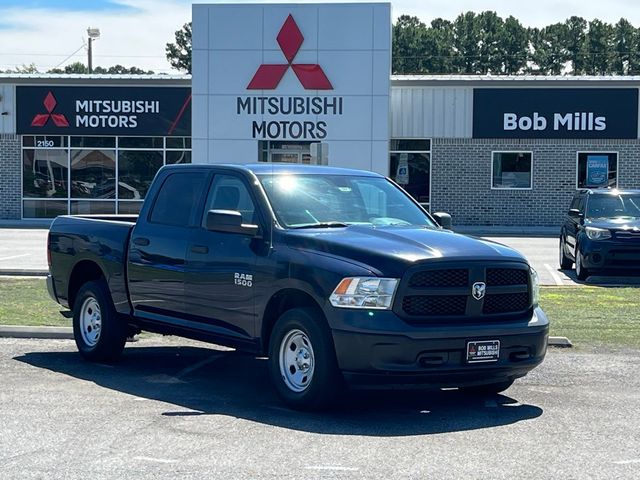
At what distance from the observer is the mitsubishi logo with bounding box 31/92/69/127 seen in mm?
36562

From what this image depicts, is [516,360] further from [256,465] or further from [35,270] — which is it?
[35,270]

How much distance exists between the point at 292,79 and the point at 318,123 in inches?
63.9

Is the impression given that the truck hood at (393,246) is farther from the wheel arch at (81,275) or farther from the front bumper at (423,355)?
the wheel arch at (81,275)

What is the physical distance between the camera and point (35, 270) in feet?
61.2

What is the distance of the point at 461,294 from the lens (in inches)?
305

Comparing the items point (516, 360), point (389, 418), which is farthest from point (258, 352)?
point (516, 360)

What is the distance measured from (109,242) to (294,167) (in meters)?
2.03

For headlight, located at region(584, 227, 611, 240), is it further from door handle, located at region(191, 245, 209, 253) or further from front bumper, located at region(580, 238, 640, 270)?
door handle, located at region(191, 245, 209, 253)

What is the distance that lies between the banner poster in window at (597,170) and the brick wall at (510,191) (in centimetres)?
35

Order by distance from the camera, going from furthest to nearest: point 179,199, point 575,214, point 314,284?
1. point 575,214
2. point 179,199
3. point 314,284

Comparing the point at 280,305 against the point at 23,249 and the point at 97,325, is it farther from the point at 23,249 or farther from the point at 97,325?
the point at 23,249

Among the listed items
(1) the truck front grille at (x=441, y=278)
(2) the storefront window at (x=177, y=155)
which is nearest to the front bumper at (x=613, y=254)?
(1) the truck front grille at (x=441, y=278)

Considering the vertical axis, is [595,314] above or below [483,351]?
below

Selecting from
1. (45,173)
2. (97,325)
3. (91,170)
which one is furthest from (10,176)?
(97,325)
